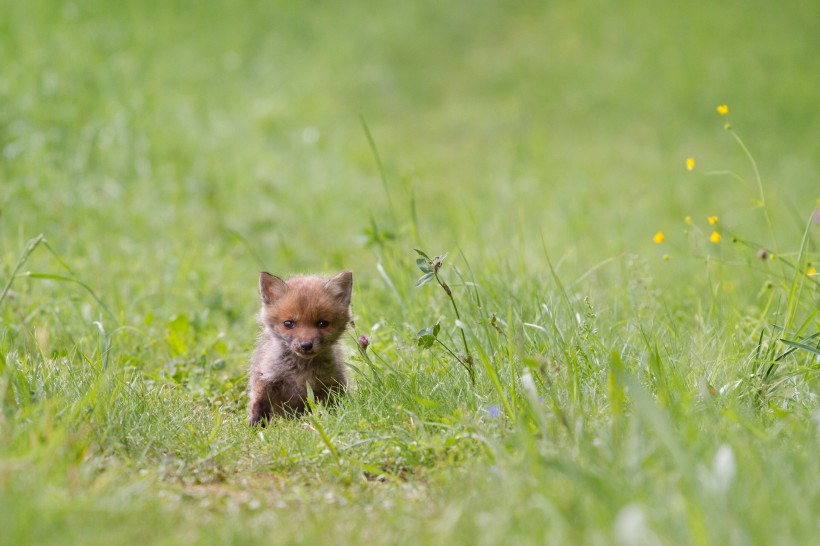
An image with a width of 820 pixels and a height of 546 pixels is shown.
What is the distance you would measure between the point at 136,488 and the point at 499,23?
634 inches

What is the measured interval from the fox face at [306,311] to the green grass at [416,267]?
0.25 m

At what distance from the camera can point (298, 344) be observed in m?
5.12

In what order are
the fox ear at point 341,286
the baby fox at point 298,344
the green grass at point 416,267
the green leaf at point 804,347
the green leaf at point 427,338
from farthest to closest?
the fox ear at point 341,286 < the baby fox at point 298,344 < the green leaf at point 427,338 < the green leaf at point 804,347 < the green grass at point 416,267

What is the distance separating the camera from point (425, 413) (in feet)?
14.3

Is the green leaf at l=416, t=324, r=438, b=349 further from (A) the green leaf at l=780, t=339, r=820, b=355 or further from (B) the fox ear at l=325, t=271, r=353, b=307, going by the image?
(A) the green leaf at l=780, t=339, r=820, b=355

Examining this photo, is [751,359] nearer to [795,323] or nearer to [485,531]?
[795,323]

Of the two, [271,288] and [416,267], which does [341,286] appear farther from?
[416,267]

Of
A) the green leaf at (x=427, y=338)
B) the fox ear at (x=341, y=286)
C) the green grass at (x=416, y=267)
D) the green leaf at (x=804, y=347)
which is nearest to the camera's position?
the green grass at (x=416, y=267)

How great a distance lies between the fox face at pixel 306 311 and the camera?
17.0 feet

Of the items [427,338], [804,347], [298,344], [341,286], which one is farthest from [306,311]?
[804,347]

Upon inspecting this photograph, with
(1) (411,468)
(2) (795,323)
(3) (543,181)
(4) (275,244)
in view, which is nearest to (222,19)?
(3) (543,181)

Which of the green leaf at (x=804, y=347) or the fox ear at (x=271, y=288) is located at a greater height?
the fox ear at (x=271, y=288)

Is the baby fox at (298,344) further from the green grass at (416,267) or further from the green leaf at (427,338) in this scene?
the green leaf at (427,338)

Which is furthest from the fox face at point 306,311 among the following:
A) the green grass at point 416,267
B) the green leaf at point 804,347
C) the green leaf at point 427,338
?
the green leaf at point 804,347
